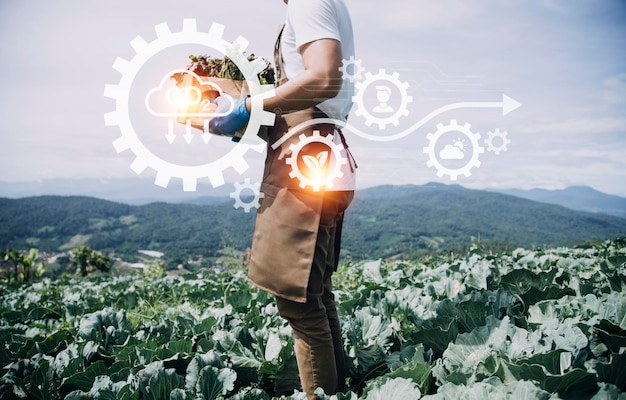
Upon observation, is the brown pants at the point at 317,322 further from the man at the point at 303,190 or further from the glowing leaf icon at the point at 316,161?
the glowing leaf icon at the point at 316,161

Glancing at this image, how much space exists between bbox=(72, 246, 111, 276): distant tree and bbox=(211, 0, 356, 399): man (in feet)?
61.3

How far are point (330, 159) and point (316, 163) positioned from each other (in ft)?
0.26

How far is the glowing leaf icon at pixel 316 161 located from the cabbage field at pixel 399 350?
932 mm

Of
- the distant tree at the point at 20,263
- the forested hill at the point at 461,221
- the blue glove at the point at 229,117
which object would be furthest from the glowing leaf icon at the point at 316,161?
the forested hill at the point at 461,221

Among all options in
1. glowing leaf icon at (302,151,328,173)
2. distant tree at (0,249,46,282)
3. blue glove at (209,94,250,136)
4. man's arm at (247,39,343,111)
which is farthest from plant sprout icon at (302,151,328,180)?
distant tree at (0,249,46,282)

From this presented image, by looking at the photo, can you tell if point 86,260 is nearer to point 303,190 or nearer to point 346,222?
point 303,190

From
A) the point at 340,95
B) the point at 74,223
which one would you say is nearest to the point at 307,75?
the point at 340,95

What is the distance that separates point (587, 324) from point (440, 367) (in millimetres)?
657

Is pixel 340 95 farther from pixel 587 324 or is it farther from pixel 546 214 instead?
pixel 546 214

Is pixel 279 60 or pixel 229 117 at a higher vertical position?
pixel 279 60

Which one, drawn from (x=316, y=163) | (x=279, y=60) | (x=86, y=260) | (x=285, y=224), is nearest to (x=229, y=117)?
(x=279, y=60)

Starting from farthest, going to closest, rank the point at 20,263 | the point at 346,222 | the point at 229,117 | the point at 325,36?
the point at 346,222
the point at 20,263
the point at 229,117
the point at 325,36

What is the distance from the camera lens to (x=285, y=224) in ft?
6.16

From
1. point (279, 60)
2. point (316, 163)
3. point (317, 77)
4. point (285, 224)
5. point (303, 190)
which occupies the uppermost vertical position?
point (279, 60)
